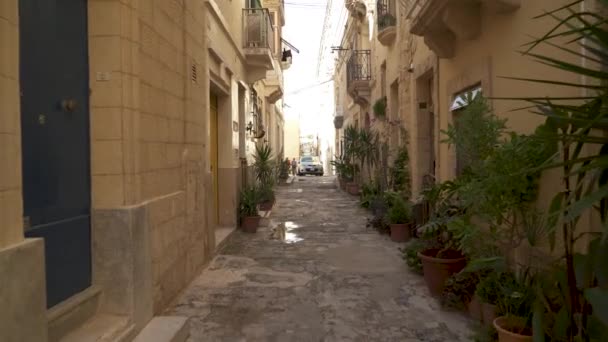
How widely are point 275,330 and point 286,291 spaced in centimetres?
105

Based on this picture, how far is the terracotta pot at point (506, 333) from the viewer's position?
294 cm

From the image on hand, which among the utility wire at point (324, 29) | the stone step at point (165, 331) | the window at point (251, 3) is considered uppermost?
the utility wire at point (324, 29)

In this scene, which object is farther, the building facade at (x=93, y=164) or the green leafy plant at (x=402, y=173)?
the green leafy plant at (x=402, y=173)

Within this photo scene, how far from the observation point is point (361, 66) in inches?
583

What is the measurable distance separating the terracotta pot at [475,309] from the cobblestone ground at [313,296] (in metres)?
0.10

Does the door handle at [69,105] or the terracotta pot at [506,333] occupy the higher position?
the door handle at [69,105]

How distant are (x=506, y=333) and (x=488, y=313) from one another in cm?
62

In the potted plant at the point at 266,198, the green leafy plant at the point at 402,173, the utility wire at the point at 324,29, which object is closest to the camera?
the green leafy plant at the point at 402,173

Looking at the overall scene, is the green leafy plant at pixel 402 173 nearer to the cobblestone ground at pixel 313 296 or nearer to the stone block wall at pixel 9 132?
the cobblestone ground at pixel 313 296

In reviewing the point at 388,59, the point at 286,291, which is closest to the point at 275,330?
the point at 286,291

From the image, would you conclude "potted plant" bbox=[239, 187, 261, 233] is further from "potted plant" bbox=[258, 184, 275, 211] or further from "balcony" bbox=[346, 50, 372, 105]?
"balcony" bbox=[346, 50, 372, 105]

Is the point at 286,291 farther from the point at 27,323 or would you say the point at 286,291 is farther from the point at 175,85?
the point at 27,323

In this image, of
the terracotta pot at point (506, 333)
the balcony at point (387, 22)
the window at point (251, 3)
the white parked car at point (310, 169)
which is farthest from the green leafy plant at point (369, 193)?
the white parked car at point (310, 169)

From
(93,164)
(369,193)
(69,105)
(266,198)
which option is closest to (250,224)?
(266,198)
